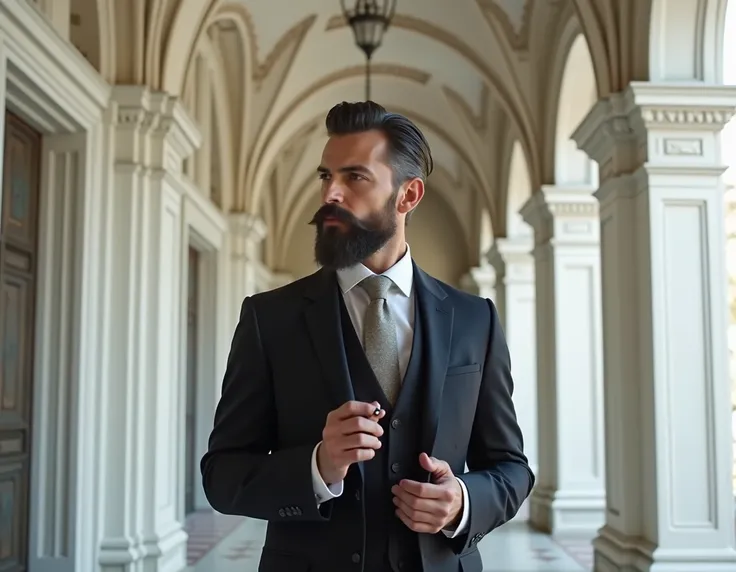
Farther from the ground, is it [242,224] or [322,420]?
[242,224]

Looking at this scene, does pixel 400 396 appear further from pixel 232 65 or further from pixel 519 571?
pixel 232 65

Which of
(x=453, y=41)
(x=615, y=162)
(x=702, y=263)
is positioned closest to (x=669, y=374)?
(x=702, y=263)

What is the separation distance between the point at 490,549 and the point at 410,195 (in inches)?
336

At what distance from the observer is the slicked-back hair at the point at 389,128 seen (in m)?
1.94

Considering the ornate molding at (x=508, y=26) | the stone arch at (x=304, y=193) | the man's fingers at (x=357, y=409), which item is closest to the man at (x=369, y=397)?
the man's fingers at (x=357, y=409)

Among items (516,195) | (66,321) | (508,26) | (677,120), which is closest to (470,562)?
(66,321)

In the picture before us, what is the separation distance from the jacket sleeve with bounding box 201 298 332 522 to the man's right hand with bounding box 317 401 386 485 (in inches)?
4.6

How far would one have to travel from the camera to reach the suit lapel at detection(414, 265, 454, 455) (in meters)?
1.85

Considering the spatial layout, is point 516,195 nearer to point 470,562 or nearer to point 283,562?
point 470,562

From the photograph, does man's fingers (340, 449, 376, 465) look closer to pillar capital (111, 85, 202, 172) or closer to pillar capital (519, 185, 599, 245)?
pillar capital (111, 85, 202, 172)

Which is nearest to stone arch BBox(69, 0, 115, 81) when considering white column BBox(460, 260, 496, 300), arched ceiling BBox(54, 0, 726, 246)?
arched ceiling BBox(54, 0, 726, 246)

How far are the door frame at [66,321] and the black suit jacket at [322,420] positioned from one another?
465 cm

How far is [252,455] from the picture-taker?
1896 mm

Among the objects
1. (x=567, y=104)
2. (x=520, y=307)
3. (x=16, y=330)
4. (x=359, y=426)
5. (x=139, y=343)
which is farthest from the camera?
(x=520, y=307)
